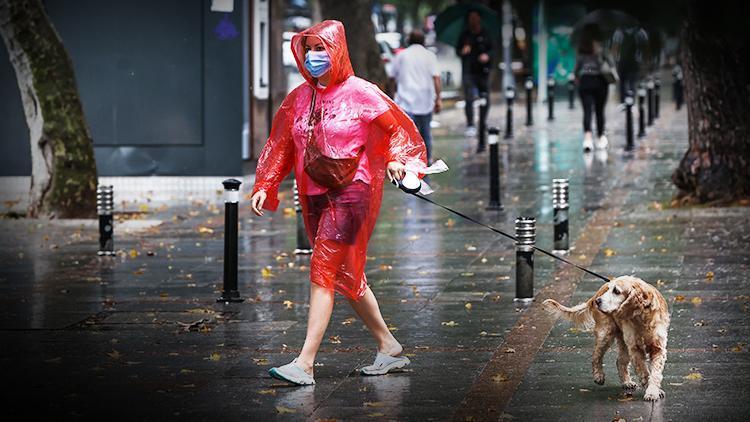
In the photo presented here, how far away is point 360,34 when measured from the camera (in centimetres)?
3055

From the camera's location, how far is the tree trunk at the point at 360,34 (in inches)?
1176

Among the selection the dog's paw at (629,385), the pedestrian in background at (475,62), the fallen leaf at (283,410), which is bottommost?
the fallen leaf at (283,410)

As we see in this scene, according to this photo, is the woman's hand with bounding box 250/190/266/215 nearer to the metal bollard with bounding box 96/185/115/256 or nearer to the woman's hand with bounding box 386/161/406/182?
the woman's hand with bounding box 386/161/406/182

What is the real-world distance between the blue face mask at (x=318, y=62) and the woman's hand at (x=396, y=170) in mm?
Answer: 587

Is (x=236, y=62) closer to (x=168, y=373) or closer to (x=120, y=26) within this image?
(x=120, y=26)

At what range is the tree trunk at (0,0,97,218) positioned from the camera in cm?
1627

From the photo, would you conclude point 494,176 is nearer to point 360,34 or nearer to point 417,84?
point 417,84

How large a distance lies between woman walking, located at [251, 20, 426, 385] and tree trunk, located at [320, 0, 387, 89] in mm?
21546

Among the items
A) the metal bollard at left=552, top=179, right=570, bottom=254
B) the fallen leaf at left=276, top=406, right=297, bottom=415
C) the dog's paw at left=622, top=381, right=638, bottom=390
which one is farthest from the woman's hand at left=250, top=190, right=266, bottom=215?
the metal bollard at left=552, top=179, right=570, bottom=254

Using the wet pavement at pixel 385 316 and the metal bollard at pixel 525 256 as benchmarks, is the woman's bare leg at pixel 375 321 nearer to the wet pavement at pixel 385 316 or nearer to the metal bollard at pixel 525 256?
the wet pavement at pixel 385 316

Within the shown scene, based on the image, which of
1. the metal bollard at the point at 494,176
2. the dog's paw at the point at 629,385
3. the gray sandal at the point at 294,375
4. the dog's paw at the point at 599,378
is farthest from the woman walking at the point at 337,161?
the metal bollard at the point at 494,176

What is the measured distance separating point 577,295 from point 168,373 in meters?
3.61

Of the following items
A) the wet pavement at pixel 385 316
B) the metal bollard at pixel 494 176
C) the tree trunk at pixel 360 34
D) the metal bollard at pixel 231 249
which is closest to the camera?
the wet pavement at pixel 385 316

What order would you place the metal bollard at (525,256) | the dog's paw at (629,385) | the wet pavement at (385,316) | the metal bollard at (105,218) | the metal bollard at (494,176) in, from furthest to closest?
the metal bollard at (494,176) → the metal bollard at (105,218) → the metal bollard at (525,256) → the dog's paw at (629,385) → the wet pavement at (385,316)
